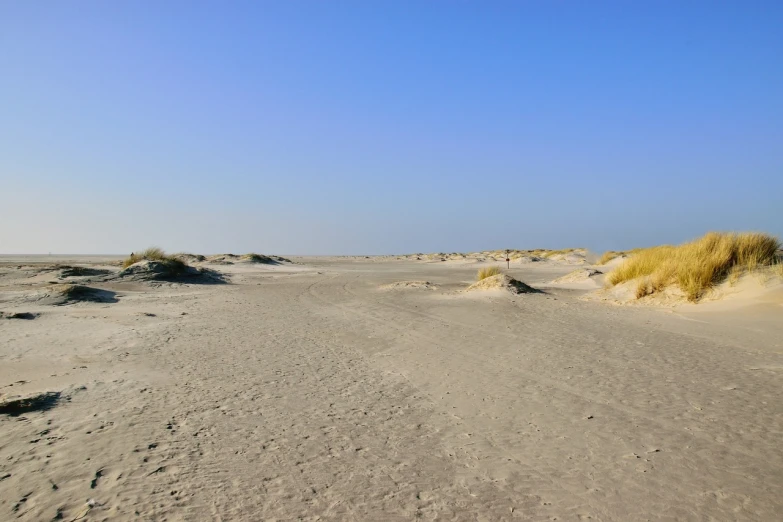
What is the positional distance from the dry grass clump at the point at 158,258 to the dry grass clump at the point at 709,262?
17467mm

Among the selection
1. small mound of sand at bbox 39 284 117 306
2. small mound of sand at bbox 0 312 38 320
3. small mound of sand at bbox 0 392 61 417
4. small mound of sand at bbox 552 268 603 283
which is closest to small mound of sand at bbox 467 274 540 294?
small mound of sand at bbox 552 268 603 283

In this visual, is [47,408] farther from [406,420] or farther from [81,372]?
[406,420]

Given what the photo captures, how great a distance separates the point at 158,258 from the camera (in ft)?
68.5

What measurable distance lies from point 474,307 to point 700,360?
18.2 ft

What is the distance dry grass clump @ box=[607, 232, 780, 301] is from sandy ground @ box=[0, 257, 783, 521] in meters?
2.20

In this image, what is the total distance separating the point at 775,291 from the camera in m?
9.12

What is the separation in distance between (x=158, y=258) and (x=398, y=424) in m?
19.8

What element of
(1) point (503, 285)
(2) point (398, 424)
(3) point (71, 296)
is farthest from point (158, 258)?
(2) point (398, 424)

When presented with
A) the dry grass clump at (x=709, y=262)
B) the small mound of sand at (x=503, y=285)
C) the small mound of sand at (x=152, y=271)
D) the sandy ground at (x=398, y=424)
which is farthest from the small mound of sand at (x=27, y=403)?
the small mound of sand at (x=152, y=271)

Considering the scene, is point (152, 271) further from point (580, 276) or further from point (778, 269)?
point (778, 269)

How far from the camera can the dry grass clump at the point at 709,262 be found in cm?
1049

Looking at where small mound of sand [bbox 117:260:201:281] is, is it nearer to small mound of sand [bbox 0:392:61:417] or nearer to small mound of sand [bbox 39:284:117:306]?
small mound of sand [bbox 39:284:117:306]

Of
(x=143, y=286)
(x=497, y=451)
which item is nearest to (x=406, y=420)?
(x=497, y=451)

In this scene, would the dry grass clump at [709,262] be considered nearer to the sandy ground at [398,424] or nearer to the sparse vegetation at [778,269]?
the sparse vegetation at [778,269]
